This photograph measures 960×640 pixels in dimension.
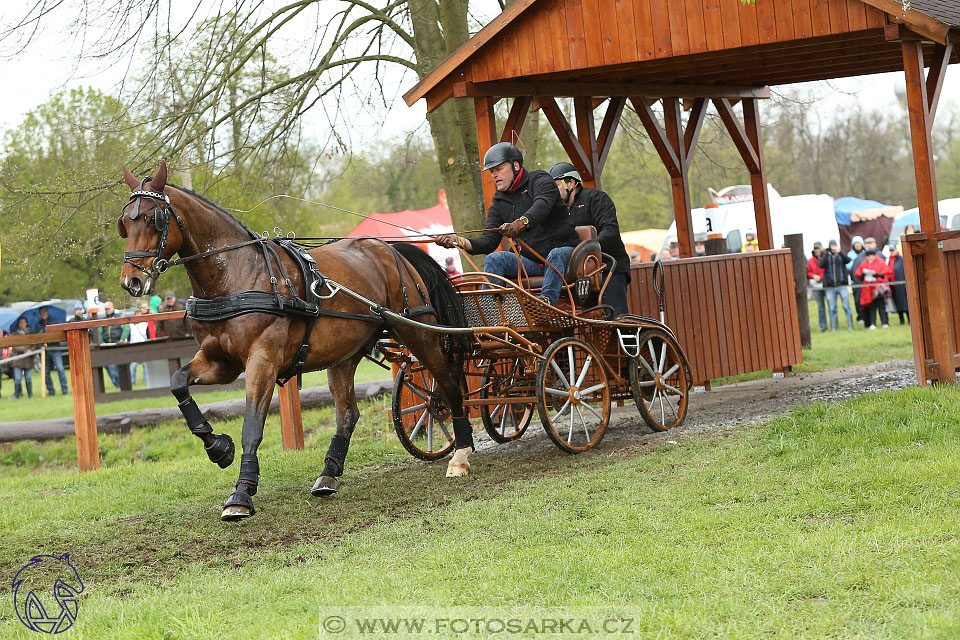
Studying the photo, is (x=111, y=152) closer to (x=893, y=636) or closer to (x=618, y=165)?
(x=893, y=636)

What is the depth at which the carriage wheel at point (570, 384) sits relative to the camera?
7793 mm

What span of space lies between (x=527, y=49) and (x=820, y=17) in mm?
2515

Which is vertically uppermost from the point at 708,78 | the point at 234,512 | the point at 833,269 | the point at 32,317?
the point at 708,78

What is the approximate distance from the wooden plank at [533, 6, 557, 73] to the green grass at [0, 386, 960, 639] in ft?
11.6

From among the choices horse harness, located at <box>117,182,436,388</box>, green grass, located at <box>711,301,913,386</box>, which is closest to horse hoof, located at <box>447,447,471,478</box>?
horse harness, located at <box>117,182,436,388</box>

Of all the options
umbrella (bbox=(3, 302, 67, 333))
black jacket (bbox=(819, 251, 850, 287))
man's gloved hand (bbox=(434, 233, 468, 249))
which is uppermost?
umbrella (bbox=(3, 302, 67, 333))

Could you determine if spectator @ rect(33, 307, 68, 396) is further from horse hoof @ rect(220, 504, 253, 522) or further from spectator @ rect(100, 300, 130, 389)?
horse hoof @ rect(220, 504, 253, 522)

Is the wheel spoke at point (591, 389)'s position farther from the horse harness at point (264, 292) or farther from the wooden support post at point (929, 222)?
the wooden support post at point (929, 222)

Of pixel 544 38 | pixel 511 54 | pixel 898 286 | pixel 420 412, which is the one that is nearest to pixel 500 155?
pixel 511 54

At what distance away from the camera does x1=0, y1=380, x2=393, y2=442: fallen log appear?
1304 cm

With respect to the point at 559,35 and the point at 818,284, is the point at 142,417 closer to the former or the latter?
the point at 559,35

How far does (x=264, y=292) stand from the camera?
6.45m

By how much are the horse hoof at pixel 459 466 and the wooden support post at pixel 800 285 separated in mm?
9339

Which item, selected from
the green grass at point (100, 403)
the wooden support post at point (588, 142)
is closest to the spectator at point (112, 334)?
the green grass at point (100, 403)
